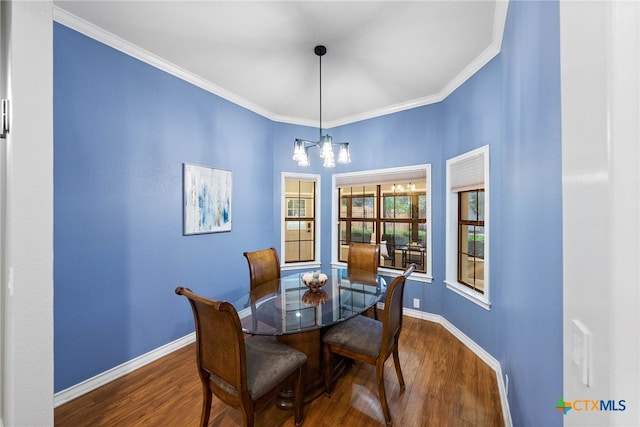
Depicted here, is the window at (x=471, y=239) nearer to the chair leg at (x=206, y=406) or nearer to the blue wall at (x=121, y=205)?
the chair leg at (x=206, y=406)

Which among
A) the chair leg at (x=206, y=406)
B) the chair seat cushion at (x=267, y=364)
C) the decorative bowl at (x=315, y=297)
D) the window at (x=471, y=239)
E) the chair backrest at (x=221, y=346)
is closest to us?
the chair backrest at (x=221, y=346)

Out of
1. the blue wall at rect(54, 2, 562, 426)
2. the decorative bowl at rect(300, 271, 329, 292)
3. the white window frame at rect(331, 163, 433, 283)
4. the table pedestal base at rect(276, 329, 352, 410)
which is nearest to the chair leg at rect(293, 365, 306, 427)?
the table pedestal base at rect(276, 329, 352, 410)

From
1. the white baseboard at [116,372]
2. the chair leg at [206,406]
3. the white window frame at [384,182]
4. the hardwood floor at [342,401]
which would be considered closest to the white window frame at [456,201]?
the white window frame at [384,182]

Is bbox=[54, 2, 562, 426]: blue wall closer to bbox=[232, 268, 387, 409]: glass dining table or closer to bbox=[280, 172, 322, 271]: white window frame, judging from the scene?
bbox=[280, 172, 322, 271]: white window frame

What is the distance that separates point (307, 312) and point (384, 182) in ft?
7.94

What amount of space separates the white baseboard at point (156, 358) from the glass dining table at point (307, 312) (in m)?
0.38

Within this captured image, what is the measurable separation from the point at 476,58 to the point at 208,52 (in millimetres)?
2597

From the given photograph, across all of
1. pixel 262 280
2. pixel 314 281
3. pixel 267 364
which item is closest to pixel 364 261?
pixel 314 281

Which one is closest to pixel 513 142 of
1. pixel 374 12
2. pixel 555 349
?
pixel 555 349

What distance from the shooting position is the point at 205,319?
1.43 meters

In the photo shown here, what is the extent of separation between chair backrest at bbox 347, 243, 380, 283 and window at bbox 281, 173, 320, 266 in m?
1.01

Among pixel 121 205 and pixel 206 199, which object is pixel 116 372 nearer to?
pixel 121 205

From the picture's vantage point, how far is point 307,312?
193 centimetres

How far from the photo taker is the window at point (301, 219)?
13.7 feet
